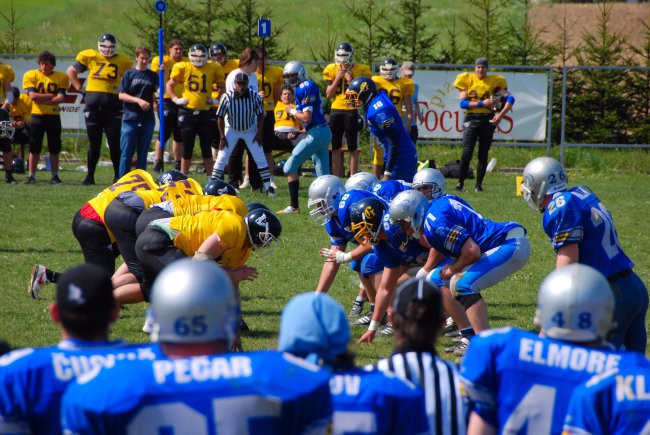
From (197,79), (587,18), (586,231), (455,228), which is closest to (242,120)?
(197,79)

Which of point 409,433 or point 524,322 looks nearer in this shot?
point 409,433

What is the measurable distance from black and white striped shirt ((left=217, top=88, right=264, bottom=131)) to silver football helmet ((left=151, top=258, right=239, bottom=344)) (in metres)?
9.96

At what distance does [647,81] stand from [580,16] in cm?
1598

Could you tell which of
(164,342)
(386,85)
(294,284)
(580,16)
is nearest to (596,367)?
(164,342)

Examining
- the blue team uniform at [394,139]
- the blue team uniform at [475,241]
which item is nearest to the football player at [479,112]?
the blue team uniform at [394,139]

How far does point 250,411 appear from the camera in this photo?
7.83 ft

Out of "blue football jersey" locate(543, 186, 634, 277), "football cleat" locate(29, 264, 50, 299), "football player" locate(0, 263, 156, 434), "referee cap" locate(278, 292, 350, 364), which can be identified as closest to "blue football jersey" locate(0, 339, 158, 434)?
"football player" locate(0, 263, 156, 434)

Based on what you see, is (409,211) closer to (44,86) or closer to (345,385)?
(345,385)

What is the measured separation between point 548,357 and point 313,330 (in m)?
0.76

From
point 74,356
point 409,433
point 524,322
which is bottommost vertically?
point 524,322

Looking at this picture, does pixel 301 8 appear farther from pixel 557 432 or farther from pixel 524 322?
pixel 557 432

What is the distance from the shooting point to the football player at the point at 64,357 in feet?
8.45

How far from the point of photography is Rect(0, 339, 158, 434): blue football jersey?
256 centimetres

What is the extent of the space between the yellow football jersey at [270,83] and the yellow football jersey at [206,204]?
7.78 m
